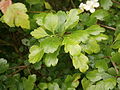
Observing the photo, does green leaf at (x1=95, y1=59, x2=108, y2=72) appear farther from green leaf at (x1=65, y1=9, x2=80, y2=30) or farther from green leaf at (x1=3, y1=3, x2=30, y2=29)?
green leaf at (x1=3, y1=3, x2=30, y2=29)

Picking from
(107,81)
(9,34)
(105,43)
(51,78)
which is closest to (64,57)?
(51,78)

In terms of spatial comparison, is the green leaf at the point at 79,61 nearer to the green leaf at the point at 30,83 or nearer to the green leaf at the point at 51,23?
the green leaf at the point at 51,23

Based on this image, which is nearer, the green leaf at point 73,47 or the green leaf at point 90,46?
the green leaf at point 73,47

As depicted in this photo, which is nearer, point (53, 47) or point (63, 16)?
point (53, 47)

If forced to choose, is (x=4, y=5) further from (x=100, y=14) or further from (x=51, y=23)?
(x=100, y=14)

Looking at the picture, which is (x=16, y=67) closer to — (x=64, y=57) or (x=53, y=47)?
(x=64, y=57)

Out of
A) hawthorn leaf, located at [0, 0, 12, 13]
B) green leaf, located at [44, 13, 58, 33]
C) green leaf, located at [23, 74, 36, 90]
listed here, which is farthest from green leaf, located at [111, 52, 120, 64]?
hawthorn leaf, located at [0, 0, 12, 13]

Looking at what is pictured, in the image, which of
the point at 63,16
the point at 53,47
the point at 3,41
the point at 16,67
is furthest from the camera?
the point at 3,41

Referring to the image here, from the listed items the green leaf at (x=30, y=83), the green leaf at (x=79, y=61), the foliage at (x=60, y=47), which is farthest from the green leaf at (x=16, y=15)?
the green leaf at (x=30, y=83)
